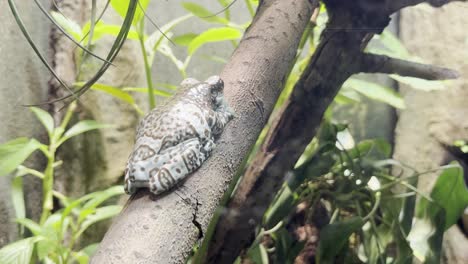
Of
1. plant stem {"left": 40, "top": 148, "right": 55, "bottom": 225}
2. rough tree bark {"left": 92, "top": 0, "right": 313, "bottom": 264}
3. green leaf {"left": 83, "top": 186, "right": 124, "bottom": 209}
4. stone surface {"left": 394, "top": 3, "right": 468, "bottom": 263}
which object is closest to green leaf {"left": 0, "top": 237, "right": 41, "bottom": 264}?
green leaf {"left": 83, "top": 186, "right": 124, "bottom": 209}

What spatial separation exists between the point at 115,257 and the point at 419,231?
119 cm

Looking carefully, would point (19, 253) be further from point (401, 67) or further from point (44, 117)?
point (401, 67)

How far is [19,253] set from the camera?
1.23 metres

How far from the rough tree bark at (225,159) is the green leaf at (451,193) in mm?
687

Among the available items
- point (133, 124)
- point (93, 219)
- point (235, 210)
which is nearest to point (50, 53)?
point (133, 124)

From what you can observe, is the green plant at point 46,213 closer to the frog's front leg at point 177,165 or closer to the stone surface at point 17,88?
the stone surface at point 17,88

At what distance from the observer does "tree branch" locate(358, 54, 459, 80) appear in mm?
1342

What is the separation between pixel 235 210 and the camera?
1328 mm

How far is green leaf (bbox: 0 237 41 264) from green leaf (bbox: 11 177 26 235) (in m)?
0.27

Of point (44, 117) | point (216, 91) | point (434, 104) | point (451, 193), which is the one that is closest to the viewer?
point (216, 91)

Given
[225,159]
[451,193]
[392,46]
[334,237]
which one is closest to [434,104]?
[392,46]

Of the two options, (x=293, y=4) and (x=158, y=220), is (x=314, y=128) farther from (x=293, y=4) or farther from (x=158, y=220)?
(x=158, y=220)

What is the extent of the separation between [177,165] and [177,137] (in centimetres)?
12

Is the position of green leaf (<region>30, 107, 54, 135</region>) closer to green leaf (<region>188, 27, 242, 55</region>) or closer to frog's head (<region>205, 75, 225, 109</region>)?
green leaf (<region>188, 27, 242, 55</region>)
